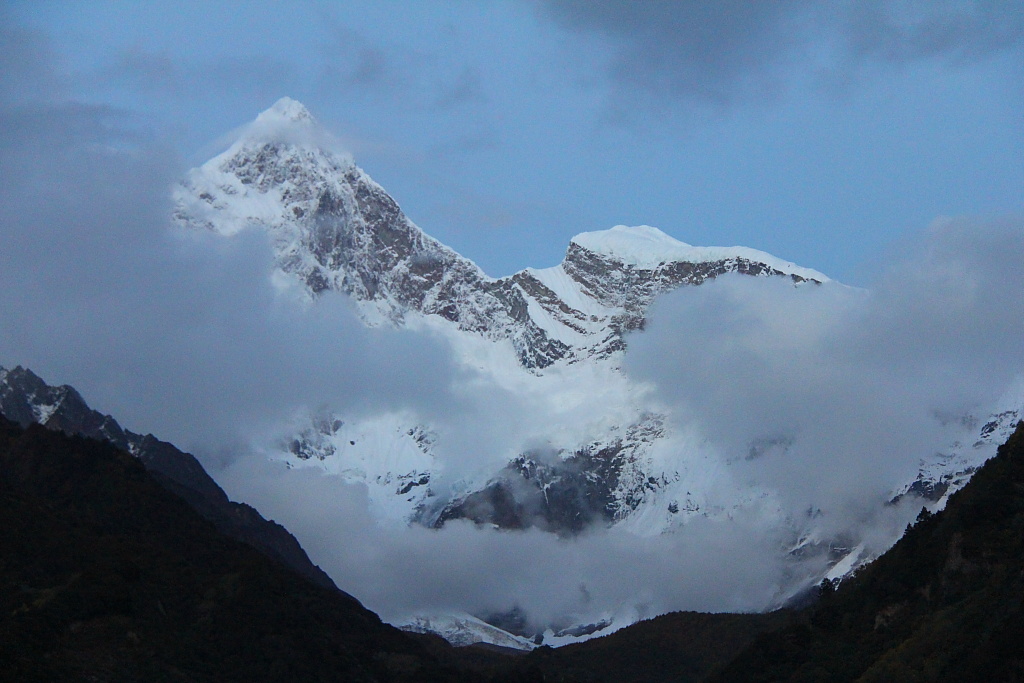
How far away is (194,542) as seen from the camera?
442 ft

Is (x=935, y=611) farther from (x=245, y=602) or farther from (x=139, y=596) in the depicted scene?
(x=139, y=596)

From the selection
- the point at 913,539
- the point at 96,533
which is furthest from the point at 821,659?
the point at 96,533

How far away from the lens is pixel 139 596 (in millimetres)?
109688

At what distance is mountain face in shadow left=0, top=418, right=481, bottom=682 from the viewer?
329 ft

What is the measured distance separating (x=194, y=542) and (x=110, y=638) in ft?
107

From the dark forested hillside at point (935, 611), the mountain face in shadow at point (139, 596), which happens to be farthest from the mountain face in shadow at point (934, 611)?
the mountain face in shadow at point (139, 596)

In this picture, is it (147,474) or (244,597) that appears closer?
(244,597)

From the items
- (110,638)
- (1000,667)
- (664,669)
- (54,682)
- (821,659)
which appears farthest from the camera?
(664,669)

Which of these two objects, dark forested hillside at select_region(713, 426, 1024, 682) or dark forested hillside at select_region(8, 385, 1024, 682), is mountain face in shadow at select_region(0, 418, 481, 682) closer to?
dark forested hillside at select_region(8, 385, 1024, 682)

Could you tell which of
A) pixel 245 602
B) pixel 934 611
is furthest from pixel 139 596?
pixel 934 611

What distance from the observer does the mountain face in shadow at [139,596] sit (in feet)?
329

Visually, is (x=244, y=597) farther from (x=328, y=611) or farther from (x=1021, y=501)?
(x=1021, y=501)

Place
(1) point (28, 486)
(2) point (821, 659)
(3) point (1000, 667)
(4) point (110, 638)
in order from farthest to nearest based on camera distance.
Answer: (1) point (28, 486), (2) point (821, 659), (4) point (110, 638), (3) point (1000, 667)

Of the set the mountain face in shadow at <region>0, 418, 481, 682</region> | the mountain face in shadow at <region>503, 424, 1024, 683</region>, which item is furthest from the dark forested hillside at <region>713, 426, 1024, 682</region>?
the mountain face in shadow at <region>0, 418, 481, 682</region>
